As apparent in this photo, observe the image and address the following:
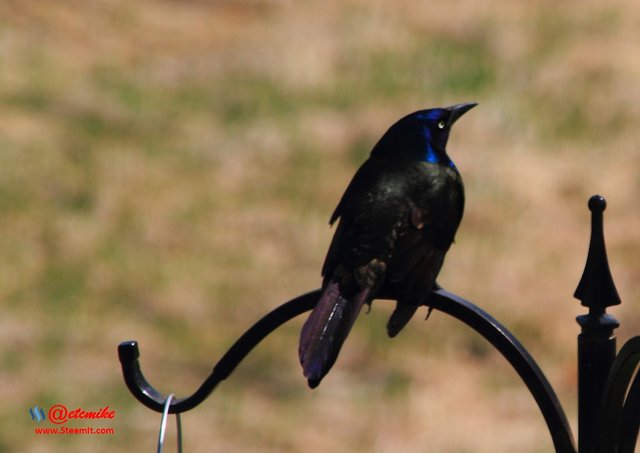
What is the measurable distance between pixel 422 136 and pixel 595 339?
4.97 feet

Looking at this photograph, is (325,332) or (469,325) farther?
(325,332)

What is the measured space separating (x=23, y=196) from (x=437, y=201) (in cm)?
701

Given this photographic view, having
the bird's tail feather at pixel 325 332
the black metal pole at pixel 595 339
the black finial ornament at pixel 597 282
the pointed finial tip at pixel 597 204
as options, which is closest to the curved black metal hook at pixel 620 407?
the black metal pole at pixel 595 339

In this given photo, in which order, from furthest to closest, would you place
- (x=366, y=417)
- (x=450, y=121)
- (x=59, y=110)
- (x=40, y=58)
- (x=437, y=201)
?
(x=40, y=58)
(x=59, y=110)
(x=366, y=417)
(x=450, y=121)
(x=437, y=201)

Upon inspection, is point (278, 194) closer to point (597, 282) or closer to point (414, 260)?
point (414, 260)

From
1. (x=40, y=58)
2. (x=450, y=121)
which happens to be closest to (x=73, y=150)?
(x=40, y=58)

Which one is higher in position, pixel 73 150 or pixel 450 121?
pixel 73 150

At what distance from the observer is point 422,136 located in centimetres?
374

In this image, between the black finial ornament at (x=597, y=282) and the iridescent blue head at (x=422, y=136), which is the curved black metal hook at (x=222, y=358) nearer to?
the black finial ornament at (x=597, y=282)

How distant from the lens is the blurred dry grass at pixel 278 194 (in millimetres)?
7918

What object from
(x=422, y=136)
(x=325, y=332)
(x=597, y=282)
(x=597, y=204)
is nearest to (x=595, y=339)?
(x=597, y=282)

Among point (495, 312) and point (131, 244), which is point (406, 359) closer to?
point (495, 312)

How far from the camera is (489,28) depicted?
43.2ft

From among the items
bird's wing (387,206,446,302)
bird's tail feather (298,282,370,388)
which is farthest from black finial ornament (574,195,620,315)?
bird's wing (387,206,446,302)
